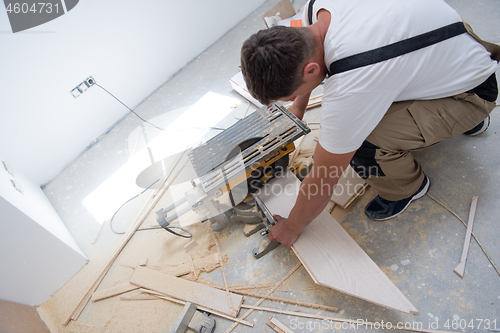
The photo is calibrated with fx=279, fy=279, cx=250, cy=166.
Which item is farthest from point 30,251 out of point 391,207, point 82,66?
point 391,207

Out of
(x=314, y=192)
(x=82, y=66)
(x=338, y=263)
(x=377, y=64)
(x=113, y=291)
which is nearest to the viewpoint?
(x=377, y=64)

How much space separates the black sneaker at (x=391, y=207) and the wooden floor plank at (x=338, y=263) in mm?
322

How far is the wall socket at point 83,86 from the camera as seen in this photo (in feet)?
9.30

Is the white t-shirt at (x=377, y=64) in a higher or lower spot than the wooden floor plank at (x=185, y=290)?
higher

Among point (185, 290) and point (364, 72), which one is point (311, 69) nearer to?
point (364, 72)

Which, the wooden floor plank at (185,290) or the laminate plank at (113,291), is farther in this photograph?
the laminate plank at (113,291)

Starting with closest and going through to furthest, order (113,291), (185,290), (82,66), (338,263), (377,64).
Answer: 1. (377,64)
2. (338,263)
3. (185,290)
4. (113,291)
5. (82,66)

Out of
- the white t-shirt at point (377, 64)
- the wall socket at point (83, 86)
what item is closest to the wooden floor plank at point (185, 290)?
the white t-shirt at point (377, 64)

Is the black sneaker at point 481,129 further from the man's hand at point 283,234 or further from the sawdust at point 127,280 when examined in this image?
the sawdust at point 127,280

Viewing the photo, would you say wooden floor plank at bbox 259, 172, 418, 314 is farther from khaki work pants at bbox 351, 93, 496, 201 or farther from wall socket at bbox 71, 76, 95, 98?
wall socket at bbox 71, 76, 95, 98

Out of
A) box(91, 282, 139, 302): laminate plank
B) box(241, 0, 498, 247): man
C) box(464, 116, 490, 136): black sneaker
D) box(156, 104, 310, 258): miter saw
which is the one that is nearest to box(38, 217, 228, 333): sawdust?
box(91, 282, 139, 302): laminate plank

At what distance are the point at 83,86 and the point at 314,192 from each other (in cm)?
270

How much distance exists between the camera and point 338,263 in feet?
5.20

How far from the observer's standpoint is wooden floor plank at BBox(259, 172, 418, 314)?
1435mm
